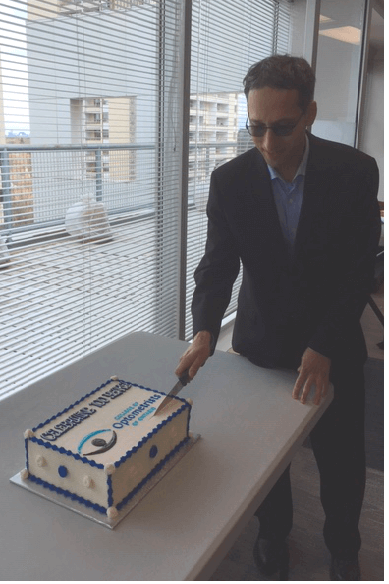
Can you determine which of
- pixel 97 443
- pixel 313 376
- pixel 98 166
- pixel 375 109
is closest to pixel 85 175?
pixel 98 166

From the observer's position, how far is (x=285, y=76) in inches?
51.0

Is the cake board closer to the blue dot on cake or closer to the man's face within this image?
the blue dot on cake

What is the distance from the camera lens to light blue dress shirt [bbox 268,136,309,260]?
1.50 m

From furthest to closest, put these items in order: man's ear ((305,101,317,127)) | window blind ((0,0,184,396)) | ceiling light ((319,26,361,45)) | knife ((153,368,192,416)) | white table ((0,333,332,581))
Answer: ceiling light ((319,26,361,45))
window blind ((0,0,184,396))
man's ear ((305,101,317,127))
knife ((153,368,192,416))
white table ((0,333,332,581))

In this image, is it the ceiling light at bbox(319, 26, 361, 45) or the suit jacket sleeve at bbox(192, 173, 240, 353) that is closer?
the suit jacket sleeve at bbox(192, 173, 240, 353)

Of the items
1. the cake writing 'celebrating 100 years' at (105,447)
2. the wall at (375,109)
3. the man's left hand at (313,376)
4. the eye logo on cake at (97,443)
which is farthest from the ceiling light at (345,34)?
the eye logo on cake at (97,443)

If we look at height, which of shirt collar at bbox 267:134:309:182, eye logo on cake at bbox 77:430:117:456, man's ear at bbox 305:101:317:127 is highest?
man's ear at bbox 305:101:317:127

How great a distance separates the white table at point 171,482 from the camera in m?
0.80

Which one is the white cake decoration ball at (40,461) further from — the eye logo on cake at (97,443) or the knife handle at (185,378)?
the knife handle at (185,378)

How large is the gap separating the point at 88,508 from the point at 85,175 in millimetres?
1440

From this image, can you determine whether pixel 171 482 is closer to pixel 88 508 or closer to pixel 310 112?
pixel 88 508

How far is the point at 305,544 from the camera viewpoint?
1934mm

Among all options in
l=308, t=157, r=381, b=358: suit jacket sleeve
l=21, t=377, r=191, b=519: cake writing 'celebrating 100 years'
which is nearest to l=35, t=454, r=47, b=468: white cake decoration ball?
l=21, t=377, r=191, b=519: cake writing 'celebrating 100 years'

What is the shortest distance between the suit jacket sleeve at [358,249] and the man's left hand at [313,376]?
101 mm
